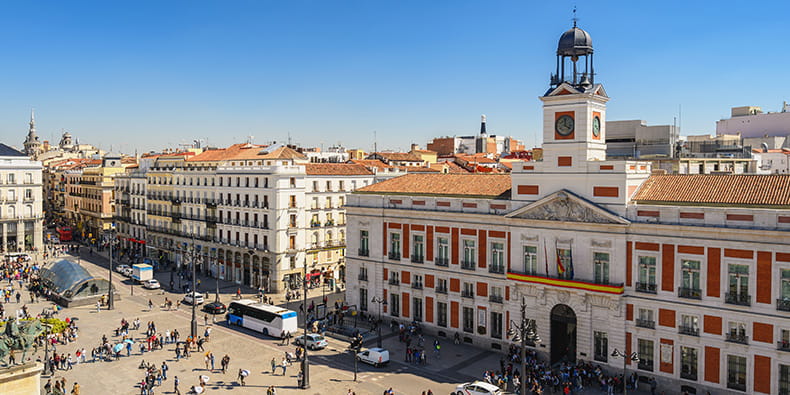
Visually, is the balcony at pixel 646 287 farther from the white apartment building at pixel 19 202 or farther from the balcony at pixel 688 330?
the white apartment building at pixel 19 202

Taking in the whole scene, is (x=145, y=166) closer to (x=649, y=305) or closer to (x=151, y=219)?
(x=151, y=219)

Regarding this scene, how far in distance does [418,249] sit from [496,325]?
9.23m

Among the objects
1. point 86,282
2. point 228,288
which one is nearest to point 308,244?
point 228,288

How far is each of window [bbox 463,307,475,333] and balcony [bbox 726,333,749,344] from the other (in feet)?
59.3

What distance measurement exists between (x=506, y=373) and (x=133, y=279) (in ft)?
170

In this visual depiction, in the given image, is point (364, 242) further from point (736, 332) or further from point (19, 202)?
point (19, 202)

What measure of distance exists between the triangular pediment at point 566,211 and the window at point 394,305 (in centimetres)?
1385

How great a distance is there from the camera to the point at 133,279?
74500 millimetres

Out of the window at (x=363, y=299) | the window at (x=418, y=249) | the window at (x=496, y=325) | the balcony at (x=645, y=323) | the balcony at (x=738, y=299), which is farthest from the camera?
the window at (x=363, y=299)

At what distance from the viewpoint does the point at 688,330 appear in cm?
3809

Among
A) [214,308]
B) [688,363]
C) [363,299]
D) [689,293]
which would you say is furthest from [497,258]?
[214,308]

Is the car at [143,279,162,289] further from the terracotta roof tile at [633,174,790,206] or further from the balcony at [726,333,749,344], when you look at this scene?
the balcony at [726,333,749,344]

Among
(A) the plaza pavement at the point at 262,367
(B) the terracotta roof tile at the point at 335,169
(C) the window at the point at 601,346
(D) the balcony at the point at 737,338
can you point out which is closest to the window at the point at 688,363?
(D) the balcony at the point at 737,338

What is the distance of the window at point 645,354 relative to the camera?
39.6 m
